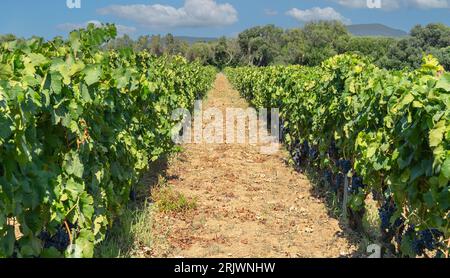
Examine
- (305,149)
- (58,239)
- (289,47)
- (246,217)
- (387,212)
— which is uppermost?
(289,47)

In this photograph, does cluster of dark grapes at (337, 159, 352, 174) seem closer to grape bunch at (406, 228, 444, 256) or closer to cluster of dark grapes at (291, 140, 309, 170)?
grape bunch at (406, 228, 444, 256)

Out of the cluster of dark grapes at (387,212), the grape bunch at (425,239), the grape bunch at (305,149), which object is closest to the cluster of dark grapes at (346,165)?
the cluster of dark grapes at (387,212)

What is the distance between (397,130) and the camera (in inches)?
152

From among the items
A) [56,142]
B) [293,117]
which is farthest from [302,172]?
[56,142]

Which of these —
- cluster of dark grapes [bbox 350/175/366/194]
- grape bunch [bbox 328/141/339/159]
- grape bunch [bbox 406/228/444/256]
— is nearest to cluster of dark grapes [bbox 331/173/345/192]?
grape bunch [bbox 328/141/339/159]

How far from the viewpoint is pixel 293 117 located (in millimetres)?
9094

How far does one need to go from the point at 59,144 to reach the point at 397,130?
2.55 m

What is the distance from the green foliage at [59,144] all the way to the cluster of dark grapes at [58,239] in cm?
2

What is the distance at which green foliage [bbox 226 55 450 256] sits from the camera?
125 inches

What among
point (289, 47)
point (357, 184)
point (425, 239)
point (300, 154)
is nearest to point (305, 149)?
point (300, 154)

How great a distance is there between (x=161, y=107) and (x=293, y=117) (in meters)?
2.64

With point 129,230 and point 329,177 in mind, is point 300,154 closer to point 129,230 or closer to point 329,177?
point 329,177

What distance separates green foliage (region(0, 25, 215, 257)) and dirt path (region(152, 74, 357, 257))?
104cm
